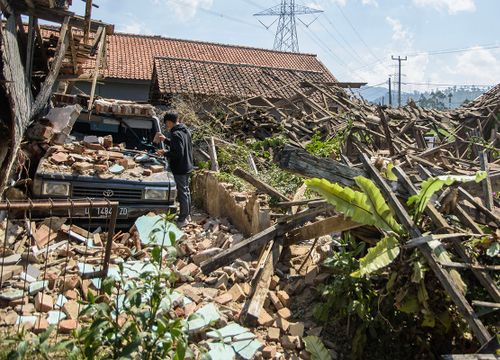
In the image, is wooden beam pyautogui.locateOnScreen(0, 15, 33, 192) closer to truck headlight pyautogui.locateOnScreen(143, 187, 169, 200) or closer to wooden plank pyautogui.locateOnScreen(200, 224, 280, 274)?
truck headlight pyautogui.locateOnScreen(143, 187, 169, 200)

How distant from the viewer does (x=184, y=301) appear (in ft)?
16.2

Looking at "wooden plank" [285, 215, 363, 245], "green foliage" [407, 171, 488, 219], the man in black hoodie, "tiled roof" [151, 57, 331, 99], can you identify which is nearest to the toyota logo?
the man in black hoodie

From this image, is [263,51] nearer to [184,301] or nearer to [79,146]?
[79,146]

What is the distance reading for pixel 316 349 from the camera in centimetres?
409

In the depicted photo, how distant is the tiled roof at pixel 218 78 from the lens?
19719 millimetres

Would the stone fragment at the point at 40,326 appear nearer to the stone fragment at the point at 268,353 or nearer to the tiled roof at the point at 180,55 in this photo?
the stone fragment at the point at 268,353

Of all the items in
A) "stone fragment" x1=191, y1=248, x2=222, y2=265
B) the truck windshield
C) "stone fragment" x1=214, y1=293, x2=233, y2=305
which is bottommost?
"stone fragment" x1=214, y1=293, x2=233, y2=305

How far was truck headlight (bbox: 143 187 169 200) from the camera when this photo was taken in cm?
666

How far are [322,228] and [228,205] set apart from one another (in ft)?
10.5

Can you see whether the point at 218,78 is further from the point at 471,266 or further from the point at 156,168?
the point at 471,266

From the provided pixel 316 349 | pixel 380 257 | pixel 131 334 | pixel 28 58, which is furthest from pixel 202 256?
pixel 28 58

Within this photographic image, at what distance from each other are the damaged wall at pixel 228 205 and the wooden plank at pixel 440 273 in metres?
2.33

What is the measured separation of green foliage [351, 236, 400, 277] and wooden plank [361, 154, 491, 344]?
0.20m

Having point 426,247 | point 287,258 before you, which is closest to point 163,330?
point 426,247
